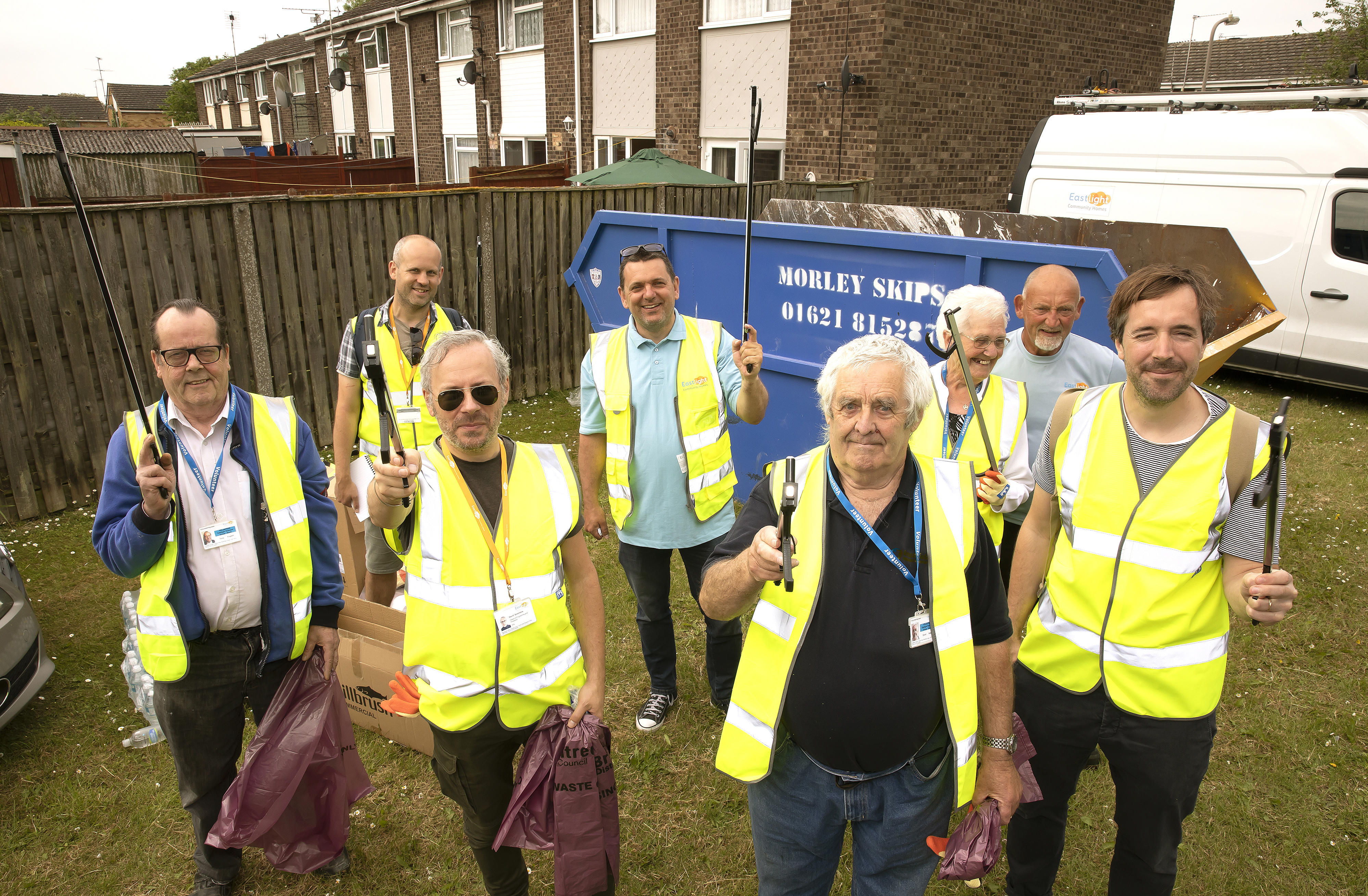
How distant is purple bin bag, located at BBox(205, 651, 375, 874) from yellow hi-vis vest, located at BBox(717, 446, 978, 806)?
1.43m

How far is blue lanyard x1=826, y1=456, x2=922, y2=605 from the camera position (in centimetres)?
191

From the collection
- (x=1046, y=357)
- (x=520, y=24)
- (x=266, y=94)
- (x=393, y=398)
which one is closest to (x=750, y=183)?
(x=1046, y=357)

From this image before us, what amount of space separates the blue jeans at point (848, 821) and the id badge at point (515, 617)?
754 millimetres

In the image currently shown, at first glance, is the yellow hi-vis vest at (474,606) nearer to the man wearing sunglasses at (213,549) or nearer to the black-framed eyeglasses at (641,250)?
the man wearing sunglasses at (213,549)

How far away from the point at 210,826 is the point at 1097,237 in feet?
19.9

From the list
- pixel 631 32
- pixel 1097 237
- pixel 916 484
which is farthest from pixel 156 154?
pixel 916 484

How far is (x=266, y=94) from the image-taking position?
1373 inches

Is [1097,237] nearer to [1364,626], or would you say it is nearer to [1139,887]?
[1364,626]

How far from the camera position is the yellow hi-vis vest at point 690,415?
137 inches

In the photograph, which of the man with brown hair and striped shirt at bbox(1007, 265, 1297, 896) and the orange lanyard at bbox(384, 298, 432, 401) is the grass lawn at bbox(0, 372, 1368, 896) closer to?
the man with brown hair and striped shirt at bbox(1007, 265, 1297, 896)

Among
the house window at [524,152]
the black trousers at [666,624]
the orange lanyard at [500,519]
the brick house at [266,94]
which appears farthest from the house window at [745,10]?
the brick house at [266,94]

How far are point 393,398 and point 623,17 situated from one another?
13.8 meters

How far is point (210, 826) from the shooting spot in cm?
282

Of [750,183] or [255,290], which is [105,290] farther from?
[255,290]
